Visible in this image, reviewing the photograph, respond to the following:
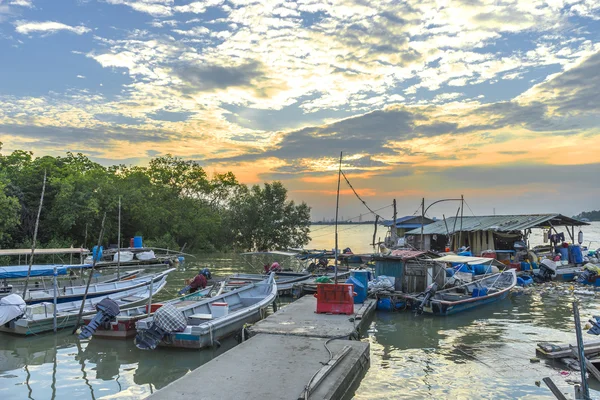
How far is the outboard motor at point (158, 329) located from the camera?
10.3 meters

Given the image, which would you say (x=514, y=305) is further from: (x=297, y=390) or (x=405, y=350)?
(x=297, y=390)

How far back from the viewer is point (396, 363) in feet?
34.0

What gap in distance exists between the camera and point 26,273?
15.3 meters

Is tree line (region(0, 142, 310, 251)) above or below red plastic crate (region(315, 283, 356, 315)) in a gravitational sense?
above

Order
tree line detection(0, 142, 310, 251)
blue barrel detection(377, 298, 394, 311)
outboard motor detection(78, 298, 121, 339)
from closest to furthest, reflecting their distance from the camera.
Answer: outboard motor detection(78, 298, 121, 339) → blue barrel detection(377, 298, 394, 311) → tree line detection(0, 142, 310, 251)

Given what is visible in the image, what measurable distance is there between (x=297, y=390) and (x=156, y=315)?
4.90m

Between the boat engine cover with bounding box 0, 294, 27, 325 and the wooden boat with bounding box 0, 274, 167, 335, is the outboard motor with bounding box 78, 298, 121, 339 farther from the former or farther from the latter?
the wooden boat with bounding box 0, 274, 167, 335

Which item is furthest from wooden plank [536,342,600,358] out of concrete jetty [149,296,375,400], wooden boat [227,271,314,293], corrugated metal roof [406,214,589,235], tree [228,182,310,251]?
tree [228,182,310,251]

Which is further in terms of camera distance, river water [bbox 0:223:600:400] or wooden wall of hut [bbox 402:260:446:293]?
wooden wall of hut [bbox 402:260:446:293]

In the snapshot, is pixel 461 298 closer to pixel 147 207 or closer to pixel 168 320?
pixel 168 320

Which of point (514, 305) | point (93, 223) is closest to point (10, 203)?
point (93, 223)

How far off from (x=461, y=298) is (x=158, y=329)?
38.0 feet

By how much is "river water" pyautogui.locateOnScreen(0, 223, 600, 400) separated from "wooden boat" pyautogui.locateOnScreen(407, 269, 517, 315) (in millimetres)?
438

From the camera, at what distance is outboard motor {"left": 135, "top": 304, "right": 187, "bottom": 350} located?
10281 millimetres
